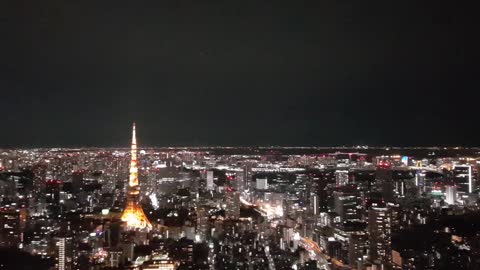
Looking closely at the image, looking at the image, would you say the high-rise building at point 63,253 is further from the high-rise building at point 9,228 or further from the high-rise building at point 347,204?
the high-rise building at point 347,204

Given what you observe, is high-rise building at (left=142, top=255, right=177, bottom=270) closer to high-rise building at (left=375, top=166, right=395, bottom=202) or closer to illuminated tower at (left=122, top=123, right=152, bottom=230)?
illuminated tower at (left=122, top=123, right=152, bottom=230)

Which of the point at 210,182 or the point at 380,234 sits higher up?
the point at 210,182

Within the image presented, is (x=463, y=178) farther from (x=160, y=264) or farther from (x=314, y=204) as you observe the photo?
(x=160, y=264)

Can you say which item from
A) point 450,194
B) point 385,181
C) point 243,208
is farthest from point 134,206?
point 450,194

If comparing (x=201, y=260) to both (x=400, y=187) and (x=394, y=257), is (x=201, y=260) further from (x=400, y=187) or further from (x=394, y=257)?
(x=400, y=187)

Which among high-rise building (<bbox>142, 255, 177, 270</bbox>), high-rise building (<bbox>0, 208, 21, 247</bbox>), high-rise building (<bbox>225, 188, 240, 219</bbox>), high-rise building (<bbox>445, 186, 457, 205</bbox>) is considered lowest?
high-rise building (<bbox>142, 255, 177, 270</bbox>)

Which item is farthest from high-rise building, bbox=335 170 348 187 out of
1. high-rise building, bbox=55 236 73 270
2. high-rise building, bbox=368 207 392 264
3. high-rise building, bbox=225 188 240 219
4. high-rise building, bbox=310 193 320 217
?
high-rise building, bbox=55 236 73 270

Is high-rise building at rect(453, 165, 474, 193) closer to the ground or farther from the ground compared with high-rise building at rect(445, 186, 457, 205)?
farther from the ground
